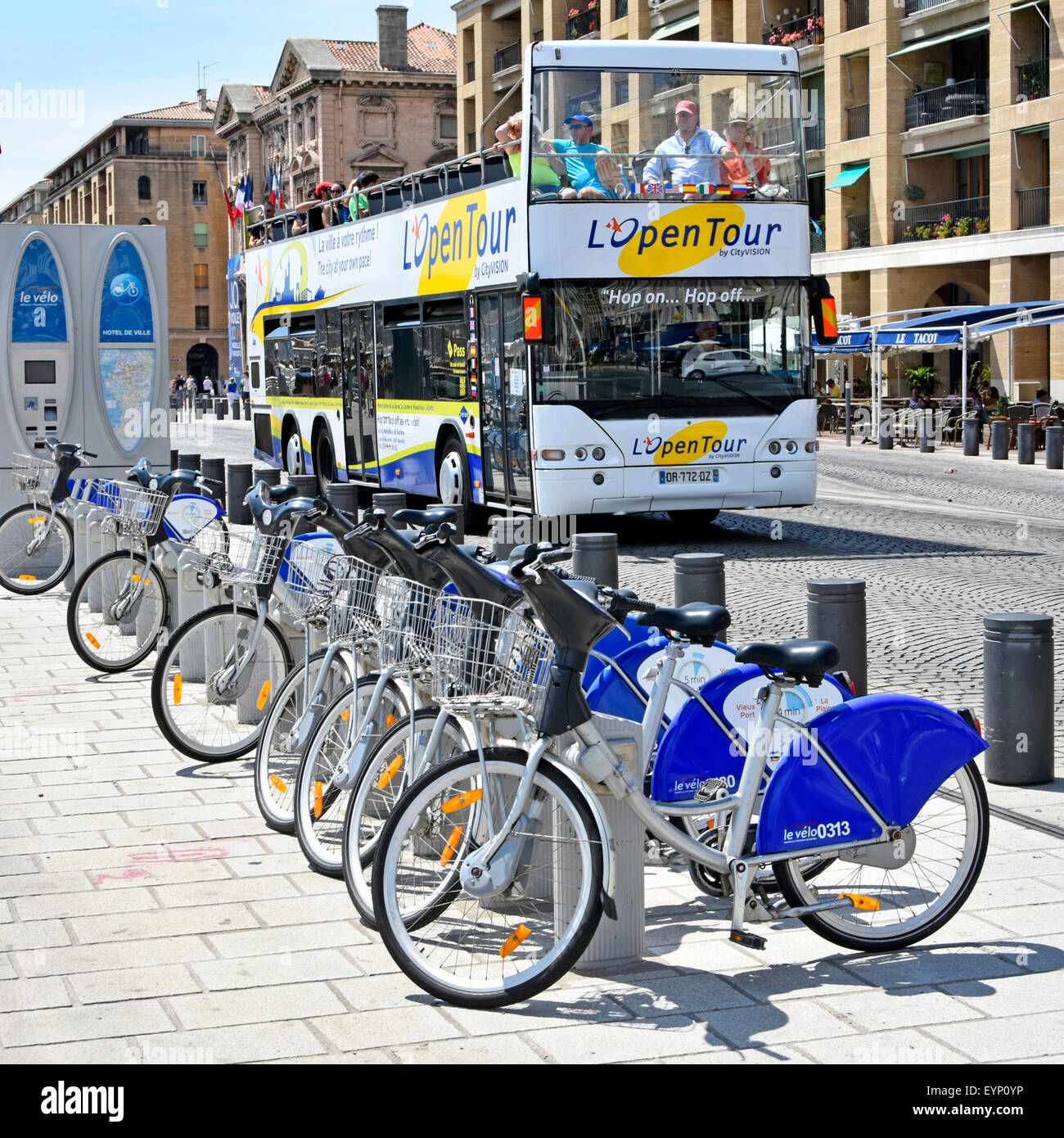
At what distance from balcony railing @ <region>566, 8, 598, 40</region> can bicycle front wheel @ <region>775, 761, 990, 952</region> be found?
5490cm

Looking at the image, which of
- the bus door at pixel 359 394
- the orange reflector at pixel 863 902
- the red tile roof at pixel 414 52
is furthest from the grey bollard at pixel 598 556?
the red tile roof at pixel 414 52

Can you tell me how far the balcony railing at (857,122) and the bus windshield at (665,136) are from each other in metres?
31.1

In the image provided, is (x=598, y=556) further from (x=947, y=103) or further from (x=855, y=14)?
(x=855, y=14)

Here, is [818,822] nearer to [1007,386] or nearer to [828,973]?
[828,973]

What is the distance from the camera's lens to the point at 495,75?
63969 mm

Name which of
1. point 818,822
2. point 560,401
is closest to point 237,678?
point 818,822

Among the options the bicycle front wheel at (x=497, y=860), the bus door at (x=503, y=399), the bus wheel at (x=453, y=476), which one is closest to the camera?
the bicycle front wheel at (x=497, y=860)

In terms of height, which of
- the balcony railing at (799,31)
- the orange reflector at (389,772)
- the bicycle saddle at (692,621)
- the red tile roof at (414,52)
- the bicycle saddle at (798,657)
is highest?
the red tile roof at (414,52)

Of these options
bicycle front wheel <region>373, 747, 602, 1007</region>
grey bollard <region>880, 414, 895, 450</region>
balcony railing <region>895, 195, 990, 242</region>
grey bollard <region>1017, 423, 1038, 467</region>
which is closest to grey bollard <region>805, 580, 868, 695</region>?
bicycle front wheel <region>373, 747, 602, 1007</region>

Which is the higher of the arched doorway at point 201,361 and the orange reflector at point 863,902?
the arched doorway at point 201,361

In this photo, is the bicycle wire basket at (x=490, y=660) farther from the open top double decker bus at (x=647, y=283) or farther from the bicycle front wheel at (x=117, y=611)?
the open top double decker bus at (x=647, y=283)

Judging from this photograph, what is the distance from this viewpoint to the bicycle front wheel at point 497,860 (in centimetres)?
417
